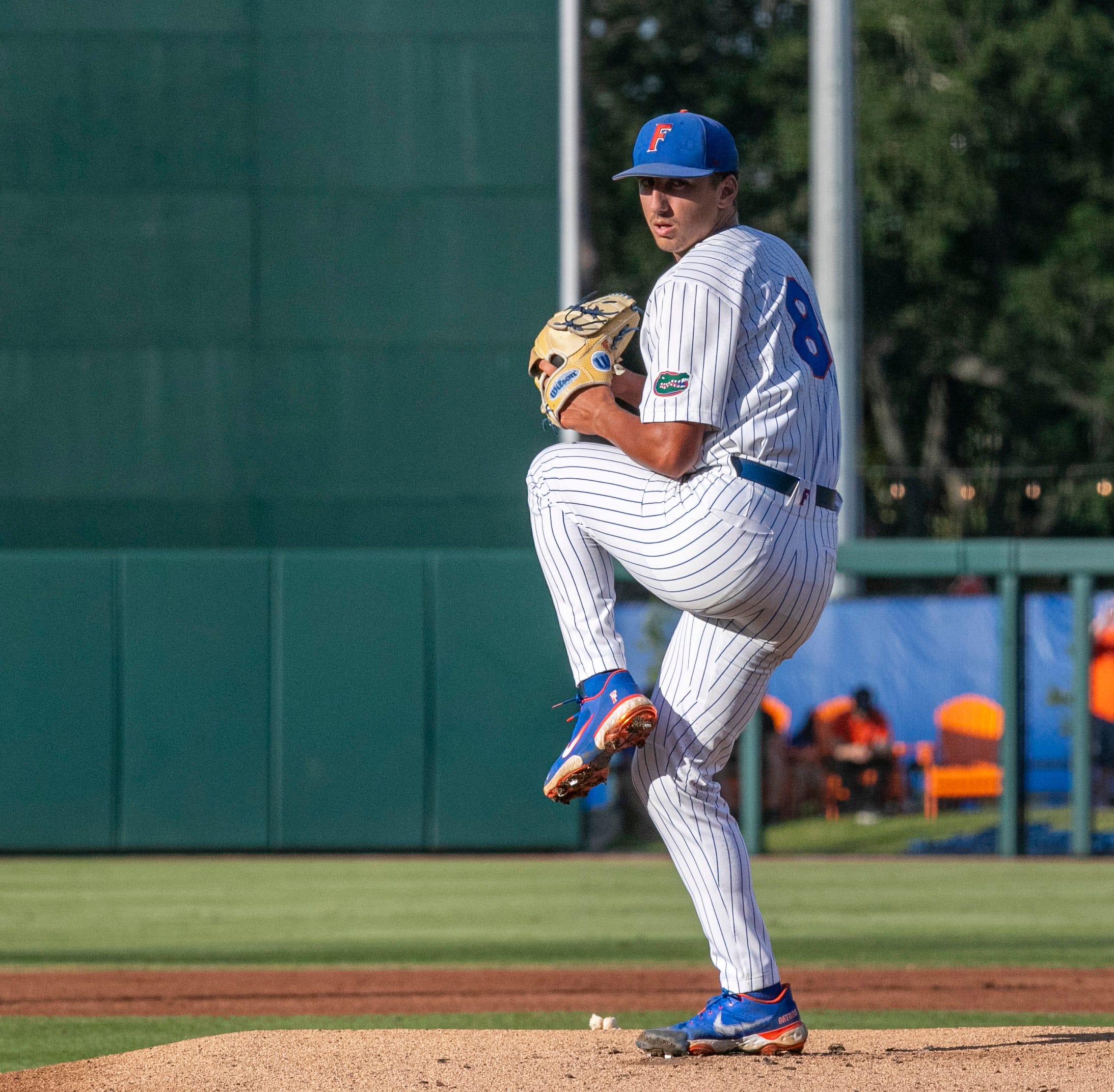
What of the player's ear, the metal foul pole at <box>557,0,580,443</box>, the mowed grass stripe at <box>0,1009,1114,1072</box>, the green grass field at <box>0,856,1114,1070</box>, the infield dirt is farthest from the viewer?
the metal foul pole at <box>557,0,580,443</box>

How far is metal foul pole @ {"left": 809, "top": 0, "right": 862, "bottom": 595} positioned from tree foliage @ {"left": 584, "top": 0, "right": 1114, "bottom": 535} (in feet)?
36.5

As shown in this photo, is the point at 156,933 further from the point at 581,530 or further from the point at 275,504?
the point at 581,530

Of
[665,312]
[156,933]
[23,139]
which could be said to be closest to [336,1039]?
[665,312]

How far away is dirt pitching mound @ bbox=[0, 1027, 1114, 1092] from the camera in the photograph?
11.0ft

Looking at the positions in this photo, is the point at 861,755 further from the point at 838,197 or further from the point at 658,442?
the point at 658,442

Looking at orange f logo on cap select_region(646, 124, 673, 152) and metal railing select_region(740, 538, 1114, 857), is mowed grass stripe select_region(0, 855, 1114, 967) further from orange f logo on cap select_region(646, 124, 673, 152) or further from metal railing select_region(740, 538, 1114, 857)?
orange f logo on cap select_region(646, 124, 673, 152)

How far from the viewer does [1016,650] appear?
11.6 m

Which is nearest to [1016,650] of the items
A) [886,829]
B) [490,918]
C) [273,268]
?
[886,829]

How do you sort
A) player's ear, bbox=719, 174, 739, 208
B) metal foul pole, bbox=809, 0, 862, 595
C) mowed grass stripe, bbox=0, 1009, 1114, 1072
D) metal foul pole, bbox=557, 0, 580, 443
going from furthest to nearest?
metal foul pole, bbox=809, 0, 862, 595 → metal foul pole, bbox=557, 0, 580, 443 → mowed grass stripe, bbox=0, 1009, 1114, 1072 → player's ear, bbox=719, 174, 739, 208

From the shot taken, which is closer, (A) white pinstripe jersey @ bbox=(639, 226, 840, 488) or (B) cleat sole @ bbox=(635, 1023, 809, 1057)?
(A) white pinstripe jersey @ bbox=(639, 226, 840, 488)

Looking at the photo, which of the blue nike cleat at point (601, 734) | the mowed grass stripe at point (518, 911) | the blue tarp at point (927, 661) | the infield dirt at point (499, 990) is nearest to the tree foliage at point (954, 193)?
the blue tarp at point (927, 661)

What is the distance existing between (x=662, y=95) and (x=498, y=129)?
55.4ft

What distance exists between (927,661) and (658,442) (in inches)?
359

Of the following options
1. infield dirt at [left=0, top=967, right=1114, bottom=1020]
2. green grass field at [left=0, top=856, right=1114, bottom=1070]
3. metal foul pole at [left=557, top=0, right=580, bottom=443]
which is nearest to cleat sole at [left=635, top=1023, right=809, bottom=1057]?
green grass field at [left=0, top=856, right=1114, bottom=1070]
